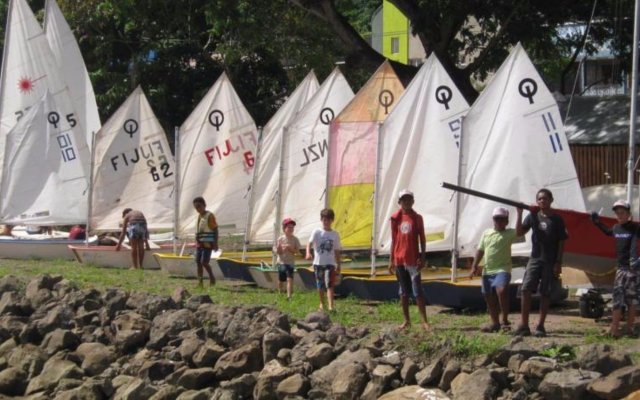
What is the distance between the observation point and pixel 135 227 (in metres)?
24.2

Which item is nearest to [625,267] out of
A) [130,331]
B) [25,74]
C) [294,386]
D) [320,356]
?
[320,356]

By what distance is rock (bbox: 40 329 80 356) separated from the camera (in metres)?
17.9

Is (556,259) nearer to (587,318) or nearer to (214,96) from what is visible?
(587,318)

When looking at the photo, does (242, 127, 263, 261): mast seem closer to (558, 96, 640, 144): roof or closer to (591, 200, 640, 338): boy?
(558, 96, 640, 144): roof

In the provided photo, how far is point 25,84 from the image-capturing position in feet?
95.2

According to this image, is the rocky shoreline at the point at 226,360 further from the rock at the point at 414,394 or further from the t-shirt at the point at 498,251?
the t-shirt at the point at 498,251

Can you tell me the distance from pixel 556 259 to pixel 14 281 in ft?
36.5

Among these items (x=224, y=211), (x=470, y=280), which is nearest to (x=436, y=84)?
(x=470, y=280)

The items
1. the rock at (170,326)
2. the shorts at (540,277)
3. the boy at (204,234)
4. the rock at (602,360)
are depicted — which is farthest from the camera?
the boy at (204,234)

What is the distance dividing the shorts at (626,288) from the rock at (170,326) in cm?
598

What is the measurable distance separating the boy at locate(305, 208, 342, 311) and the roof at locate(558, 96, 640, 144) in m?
12.1

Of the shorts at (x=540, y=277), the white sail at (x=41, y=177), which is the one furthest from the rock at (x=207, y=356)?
the white sail at (x=41, y=177)

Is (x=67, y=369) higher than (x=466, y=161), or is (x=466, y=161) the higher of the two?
(x=466, y=161)

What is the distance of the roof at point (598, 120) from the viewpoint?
91.4ft
